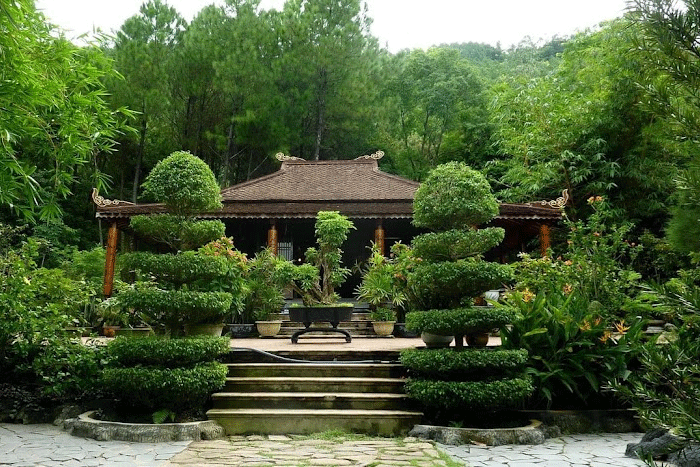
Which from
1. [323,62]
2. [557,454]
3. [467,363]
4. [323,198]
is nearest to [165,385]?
[467,363]

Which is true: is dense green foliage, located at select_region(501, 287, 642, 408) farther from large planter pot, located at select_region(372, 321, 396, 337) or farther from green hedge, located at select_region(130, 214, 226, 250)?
large planter pot, located at select_region(372, 321, 396, 337)

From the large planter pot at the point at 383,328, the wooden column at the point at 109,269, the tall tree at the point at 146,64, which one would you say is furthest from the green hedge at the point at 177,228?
the tall tree at the point at 146,64

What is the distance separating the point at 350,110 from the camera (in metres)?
21.0

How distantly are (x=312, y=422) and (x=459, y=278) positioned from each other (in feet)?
6.47

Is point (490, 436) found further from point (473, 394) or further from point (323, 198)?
point (323, 198)

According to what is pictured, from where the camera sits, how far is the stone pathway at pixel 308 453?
4094 millimetres

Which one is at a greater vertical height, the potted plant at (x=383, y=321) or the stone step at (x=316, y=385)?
the potted plant at (x=383, y=321)

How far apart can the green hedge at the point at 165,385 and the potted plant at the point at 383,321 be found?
4.81 meters

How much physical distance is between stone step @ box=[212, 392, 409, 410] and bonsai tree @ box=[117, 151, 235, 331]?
904 mm

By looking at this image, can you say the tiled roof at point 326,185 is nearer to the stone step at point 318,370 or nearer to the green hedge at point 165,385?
the stone step at point 318,370

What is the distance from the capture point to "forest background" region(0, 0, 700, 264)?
46.0 feet

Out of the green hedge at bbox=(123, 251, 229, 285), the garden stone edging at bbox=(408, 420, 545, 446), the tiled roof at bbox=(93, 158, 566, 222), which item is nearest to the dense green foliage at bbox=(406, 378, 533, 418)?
the garden stone edging at bbox=(408, 420, 545, 446)

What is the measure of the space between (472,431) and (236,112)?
663 inches

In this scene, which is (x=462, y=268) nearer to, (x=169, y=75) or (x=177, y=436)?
(x=177, y=436)
